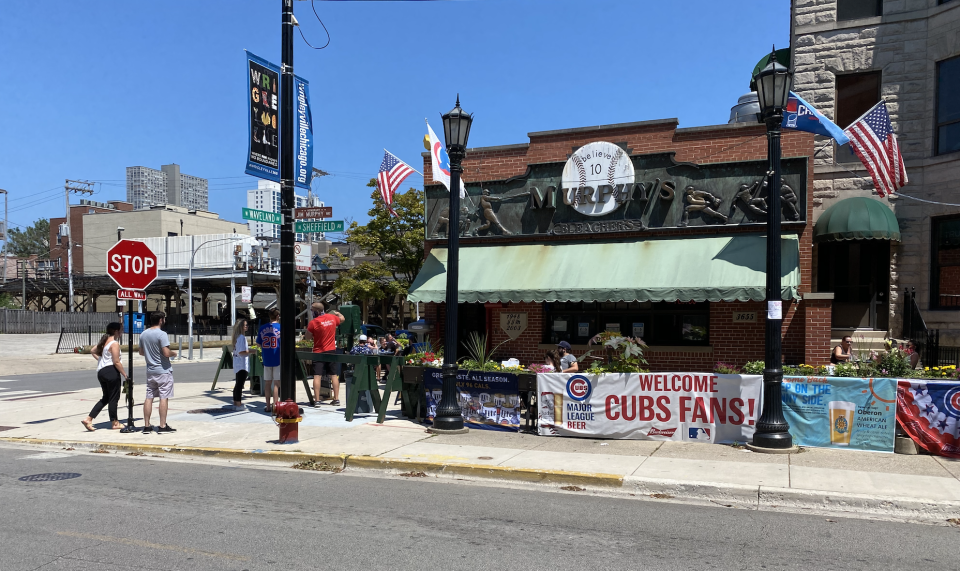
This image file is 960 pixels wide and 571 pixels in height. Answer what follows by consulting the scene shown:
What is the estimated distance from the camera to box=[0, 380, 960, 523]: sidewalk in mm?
7133

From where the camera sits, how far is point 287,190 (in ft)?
35.0

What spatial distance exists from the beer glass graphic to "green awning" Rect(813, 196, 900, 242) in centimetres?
581

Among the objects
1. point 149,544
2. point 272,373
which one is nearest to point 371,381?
point 272,373

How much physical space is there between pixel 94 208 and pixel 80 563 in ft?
289

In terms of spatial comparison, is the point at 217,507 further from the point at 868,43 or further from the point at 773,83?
the point at 868,43

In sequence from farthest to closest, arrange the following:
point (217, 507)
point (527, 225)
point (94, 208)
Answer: point (94, 208)
point (527, 225)
point (217, 507)

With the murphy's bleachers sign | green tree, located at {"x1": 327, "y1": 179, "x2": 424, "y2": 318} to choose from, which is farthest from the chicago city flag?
green tree, located at {"x1": 327, "y1": 179, "x2": 424, "y2": 318}

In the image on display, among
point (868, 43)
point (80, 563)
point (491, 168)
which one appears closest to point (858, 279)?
point (868, 43)

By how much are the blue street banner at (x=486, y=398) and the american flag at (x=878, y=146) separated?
24.1 feet

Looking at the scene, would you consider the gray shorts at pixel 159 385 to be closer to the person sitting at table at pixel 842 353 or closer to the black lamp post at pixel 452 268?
the black lamp post at pixel 452 268

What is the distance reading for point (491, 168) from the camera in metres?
15.9

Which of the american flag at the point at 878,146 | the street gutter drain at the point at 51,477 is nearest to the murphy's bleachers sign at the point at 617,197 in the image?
the american flag at the point at 878,146

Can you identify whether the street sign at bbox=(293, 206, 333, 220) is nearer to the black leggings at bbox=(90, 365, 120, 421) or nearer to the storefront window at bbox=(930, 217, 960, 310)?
the black leggings at bbox=(90, 365, 120, 421)

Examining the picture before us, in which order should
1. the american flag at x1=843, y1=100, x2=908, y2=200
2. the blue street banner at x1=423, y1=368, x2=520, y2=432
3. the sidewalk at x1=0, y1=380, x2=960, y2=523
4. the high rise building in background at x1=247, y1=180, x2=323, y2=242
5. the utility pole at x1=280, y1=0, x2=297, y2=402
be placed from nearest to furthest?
the sidewalk at x1=0, y1=380, x2=960, y2=523 < the utility pole at x1=280, y1=0, x2=297, y2=402 < the blue street banner at x1=423, y1=368, x2=520, y2=432 < the american flag at x1=843, y1=100, x2=908, y2=200 < the high rise building in background at x1=247, y1=180, x2=323, y2=242
